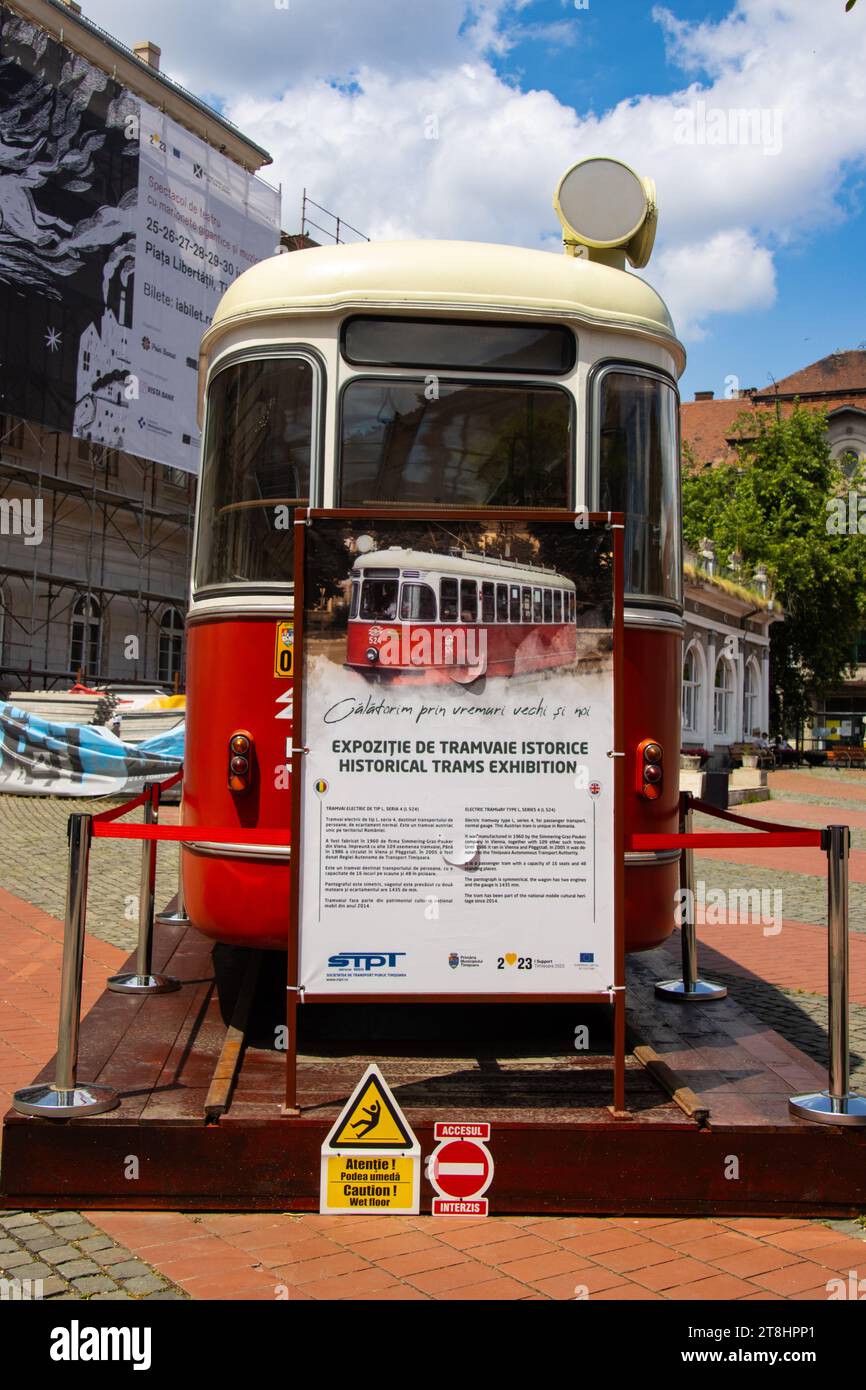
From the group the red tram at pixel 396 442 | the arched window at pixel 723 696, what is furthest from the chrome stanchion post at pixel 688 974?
the arched window at pixel 723 696

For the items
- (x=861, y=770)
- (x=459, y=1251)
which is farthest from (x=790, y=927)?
(x=861, y=770)

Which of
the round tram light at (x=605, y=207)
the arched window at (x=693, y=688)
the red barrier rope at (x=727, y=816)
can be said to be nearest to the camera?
the red barrier rope at (x=727, y=816)

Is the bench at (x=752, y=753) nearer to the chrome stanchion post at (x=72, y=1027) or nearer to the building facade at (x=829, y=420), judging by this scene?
the building facade at (x=829, y=420)

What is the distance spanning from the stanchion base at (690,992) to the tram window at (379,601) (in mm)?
3142

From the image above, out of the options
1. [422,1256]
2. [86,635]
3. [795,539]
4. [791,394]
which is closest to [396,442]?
[422,1256]

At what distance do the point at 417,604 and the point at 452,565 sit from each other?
0.18m

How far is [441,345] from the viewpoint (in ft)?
16.9

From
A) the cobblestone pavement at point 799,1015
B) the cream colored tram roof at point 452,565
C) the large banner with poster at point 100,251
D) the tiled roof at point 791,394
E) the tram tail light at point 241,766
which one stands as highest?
the tiled roof at point 791,394

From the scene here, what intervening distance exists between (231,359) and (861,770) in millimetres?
39942

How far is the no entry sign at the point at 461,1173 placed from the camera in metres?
4.17

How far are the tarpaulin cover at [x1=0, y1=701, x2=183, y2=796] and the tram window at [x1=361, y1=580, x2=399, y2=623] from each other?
13348 millimetres

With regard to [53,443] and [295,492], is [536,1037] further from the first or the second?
[53,443]

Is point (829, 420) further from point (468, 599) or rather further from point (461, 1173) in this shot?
point (461, 1173)
